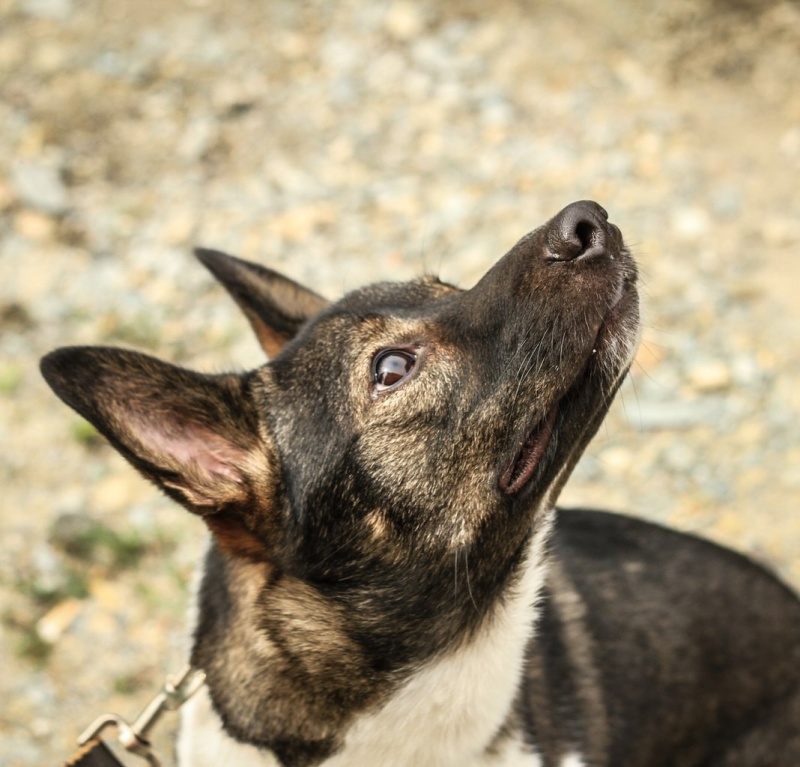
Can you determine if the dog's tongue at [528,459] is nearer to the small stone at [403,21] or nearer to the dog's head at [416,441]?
the dog's head at [416,441]

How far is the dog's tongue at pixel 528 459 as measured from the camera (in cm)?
268

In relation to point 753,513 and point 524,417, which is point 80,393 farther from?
point 753,513

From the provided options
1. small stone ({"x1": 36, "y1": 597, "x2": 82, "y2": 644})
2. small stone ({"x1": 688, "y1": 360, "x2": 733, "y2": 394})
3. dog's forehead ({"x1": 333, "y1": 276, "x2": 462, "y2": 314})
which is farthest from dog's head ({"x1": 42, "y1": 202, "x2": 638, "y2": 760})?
small stone ({"x1": 688, "y1": 360, "x2": 733, "y2": 394})

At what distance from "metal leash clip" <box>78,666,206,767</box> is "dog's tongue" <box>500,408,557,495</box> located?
1.10m

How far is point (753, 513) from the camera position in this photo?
474 cm

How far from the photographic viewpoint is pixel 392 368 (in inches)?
109

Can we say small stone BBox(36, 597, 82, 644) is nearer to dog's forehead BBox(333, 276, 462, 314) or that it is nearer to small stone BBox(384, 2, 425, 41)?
dog's forehead BBox(333, 276, 462, 314)

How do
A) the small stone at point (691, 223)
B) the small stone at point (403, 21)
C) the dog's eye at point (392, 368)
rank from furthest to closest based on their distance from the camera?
the small stone at point (403, 21)
the small stone at point (691, 223)
the dog's eye at point (392, 368)

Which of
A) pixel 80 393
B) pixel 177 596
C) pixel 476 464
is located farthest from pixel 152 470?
pixel 177 596

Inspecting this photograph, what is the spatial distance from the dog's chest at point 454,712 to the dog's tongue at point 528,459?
0.28m

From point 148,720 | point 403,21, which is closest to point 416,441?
point 148,720

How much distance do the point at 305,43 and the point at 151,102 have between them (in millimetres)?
1104

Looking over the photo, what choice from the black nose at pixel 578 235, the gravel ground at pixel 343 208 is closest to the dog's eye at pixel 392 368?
the black nose at pixel 578 235

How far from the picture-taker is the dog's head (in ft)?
8.73
